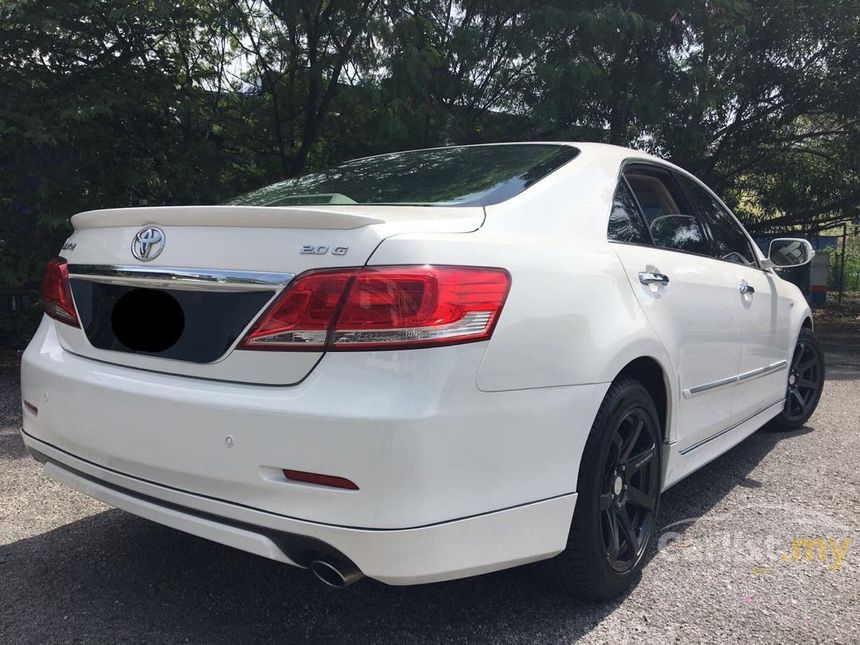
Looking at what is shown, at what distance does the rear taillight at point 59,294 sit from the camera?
2.52 metres

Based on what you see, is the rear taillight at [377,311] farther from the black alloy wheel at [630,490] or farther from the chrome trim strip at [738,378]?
the chrome trim strip at [738,378]

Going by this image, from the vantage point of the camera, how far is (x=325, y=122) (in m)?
8.30

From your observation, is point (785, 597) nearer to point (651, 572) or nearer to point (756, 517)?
point (651, 572)

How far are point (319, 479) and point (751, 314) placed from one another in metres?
2.66

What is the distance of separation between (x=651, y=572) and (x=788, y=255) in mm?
2404

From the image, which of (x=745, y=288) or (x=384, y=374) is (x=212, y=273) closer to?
(x=384, y=374)

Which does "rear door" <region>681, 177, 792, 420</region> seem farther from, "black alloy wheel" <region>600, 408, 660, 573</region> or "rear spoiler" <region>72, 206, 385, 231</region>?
"rear spoiler" <region>72, 206, 385, 231</region>

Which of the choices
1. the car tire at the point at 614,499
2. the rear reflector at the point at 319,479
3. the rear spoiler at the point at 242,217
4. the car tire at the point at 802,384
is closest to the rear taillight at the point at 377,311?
the rear spoiler at the point at 242,217

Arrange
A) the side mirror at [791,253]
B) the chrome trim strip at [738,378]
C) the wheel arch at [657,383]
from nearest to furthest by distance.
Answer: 1. the wheel arch at [657,383]
2. the chrome trim strip at [738,378]
3. the side mirror at [791,253]

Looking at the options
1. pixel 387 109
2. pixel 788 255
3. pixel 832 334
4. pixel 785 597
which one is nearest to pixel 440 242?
pixel 785 597

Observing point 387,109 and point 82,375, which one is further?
point 387,109

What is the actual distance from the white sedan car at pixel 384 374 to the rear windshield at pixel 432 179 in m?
0.02

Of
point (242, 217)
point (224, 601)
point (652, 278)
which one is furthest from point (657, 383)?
point (224, 601)

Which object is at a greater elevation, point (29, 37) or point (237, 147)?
point (29, 37)
